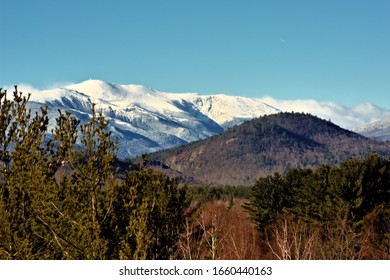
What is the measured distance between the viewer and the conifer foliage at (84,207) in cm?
1386

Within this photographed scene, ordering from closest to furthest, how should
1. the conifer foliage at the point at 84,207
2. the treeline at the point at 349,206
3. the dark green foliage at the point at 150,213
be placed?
1. the dark green foliage at the point at 150,213
2. the conifer foliage at the point at 84,207
3. the treeline at the point at 349,206

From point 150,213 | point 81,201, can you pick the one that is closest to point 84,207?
point 81,201

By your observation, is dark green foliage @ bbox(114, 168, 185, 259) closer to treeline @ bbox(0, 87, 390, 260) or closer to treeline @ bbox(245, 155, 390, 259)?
treeline @ bbox(0, 87, 390, 260)

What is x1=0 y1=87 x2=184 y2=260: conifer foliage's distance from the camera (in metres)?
13.9

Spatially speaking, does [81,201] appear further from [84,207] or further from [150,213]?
[150,213]

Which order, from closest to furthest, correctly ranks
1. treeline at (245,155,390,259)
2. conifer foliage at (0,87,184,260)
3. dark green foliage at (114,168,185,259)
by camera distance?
dark green foliage at (114,168,185,259) → conifer foliage at (0,87,184,260) → treeline at (245,155,390,259)

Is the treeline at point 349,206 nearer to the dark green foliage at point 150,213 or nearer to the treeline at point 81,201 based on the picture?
the dark green foliage at point 150,213

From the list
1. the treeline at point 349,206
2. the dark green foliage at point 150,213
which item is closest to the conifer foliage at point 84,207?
the dark green foliage at point 150,213

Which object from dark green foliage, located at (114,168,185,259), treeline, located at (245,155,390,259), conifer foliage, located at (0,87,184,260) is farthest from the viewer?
treeline, located at (245,155,390,259)

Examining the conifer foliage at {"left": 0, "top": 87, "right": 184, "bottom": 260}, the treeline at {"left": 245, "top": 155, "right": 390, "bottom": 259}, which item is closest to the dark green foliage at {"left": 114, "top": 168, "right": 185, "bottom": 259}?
the conifer foliage at {"left": 0, "top": 87, "right": 184, "bottom": 260}

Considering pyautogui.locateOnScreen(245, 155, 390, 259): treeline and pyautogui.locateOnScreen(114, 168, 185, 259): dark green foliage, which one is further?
pyautogui.locateOnScreen(245, 155, 390, 259): treeline

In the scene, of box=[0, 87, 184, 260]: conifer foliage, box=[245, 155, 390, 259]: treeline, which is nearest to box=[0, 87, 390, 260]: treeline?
box=[0, 87, 184, 260]: conifer foliage
